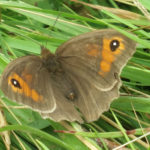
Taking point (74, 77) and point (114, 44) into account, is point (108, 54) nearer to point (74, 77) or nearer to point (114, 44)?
point (114, 44)

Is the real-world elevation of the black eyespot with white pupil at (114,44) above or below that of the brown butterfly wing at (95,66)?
above

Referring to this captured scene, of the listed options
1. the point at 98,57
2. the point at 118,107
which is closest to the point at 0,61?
the point at 98,57

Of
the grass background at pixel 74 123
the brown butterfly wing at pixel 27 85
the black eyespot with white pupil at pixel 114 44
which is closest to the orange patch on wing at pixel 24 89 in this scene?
the brown butterfly wing at pixel 27 85

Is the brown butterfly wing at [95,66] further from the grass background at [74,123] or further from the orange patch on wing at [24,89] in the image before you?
the orange patch on wing at [24,89]

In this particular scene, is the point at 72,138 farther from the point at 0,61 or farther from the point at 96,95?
the point at 0,61

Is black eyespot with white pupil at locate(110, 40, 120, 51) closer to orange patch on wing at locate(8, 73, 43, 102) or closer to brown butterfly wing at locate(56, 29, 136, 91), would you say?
brown butterfly wing at locate(56, 29, 136, 91)

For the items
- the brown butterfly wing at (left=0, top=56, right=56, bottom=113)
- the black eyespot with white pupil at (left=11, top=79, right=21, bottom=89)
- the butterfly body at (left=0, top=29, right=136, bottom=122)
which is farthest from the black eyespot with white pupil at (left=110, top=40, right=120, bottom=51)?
the black eyespot with white pupil at (left=11, top=79, right=21, bottom=89)

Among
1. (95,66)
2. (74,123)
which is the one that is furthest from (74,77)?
(74,123)
